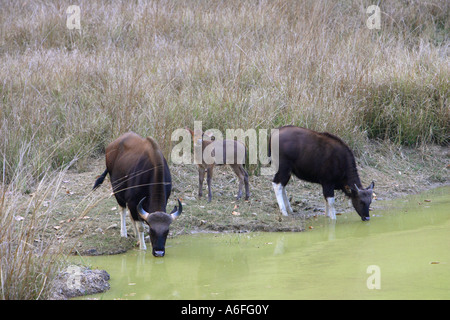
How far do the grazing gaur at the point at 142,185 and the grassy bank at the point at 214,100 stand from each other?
52cm

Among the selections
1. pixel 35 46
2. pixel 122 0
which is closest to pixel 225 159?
pixel 35 46

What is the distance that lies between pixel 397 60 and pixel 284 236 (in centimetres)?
635

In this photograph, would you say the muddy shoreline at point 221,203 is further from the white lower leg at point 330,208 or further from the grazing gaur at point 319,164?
the grazing gaur at point 319,164

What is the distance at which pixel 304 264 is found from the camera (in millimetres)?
6883

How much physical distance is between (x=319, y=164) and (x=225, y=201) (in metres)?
1.54

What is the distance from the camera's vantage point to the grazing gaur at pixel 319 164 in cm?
912

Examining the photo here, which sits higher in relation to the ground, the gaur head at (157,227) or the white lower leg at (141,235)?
the gaur head at (157,227)

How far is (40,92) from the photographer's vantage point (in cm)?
1190

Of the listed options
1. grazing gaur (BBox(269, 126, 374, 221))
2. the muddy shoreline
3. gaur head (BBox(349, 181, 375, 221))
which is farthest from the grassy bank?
gaur head (BBox(349, 181, 375, 221))

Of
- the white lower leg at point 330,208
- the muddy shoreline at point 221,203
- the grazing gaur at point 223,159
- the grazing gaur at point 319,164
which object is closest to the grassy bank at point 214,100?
the muddy shoreline at point 221,203

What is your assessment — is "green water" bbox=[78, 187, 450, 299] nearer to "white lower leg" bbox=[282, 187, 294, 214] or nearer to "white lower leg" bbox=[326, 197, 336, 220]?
"white lower leg" bbox=[326, 197, 336, 220]
